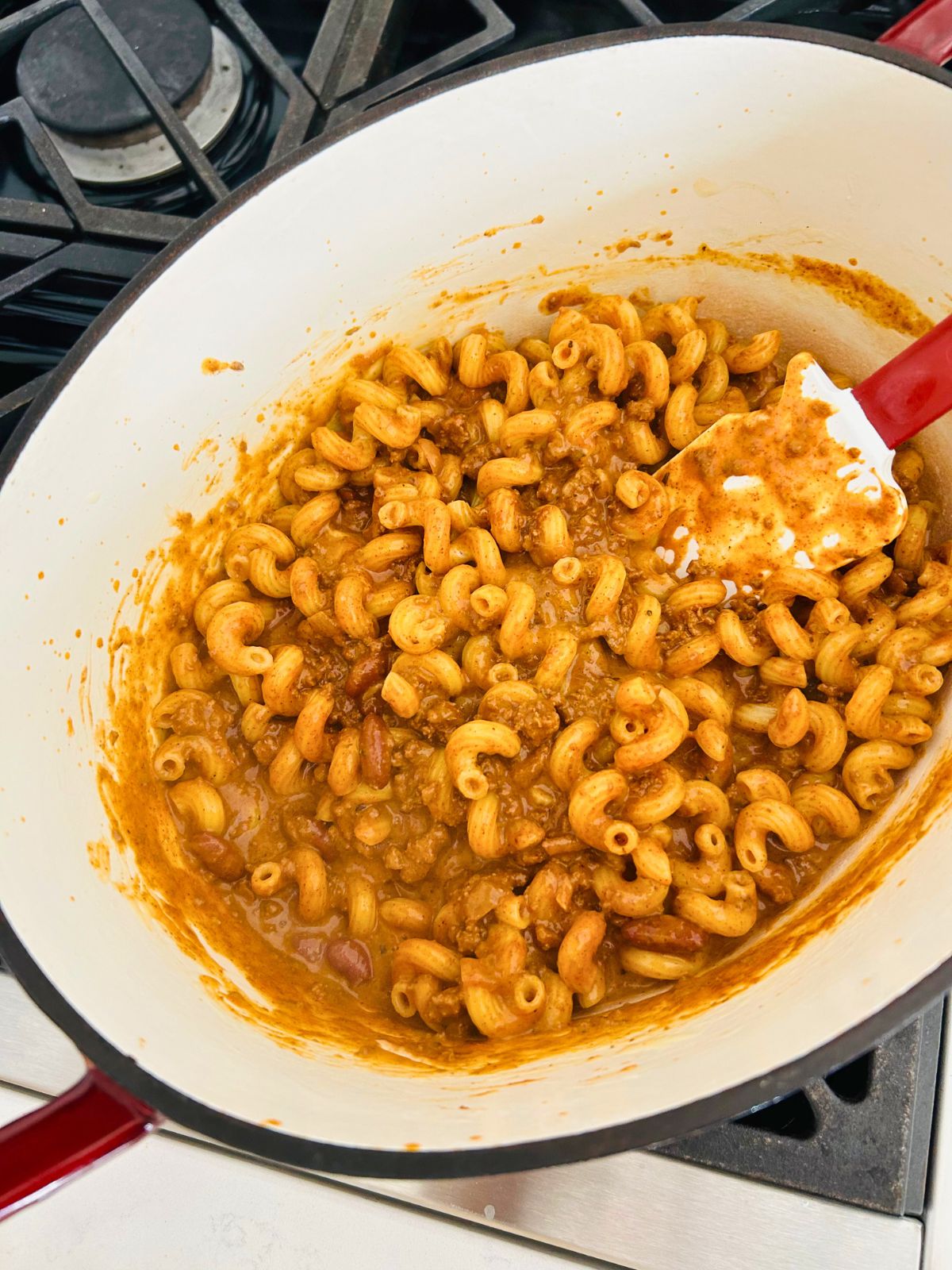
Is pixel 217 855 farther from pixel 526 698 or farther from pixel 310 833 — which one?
pixel 526 698

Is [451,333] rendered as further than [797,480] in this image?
Yes

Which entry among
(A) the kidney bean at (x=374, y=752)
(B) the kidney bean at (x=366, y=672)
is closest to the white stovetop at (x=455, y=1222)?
(A) the kidney bean at (x=374, y=752)

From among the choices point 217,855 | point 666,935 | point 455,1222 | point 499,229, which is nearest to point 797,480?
point 499,229

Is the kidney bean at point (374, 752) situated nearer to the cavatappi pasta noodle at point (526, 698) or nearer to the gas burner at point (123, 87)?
the cavatappi pasta noodle at point (526, 698)

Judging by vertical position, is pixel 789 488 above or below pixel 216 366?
below

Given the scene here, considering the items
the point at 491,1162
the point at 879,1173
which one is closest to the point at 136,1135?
the point at 491,1162

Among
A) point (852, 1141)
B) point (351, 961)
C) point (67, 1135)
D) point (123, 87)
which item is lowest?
point (852, 1141)
